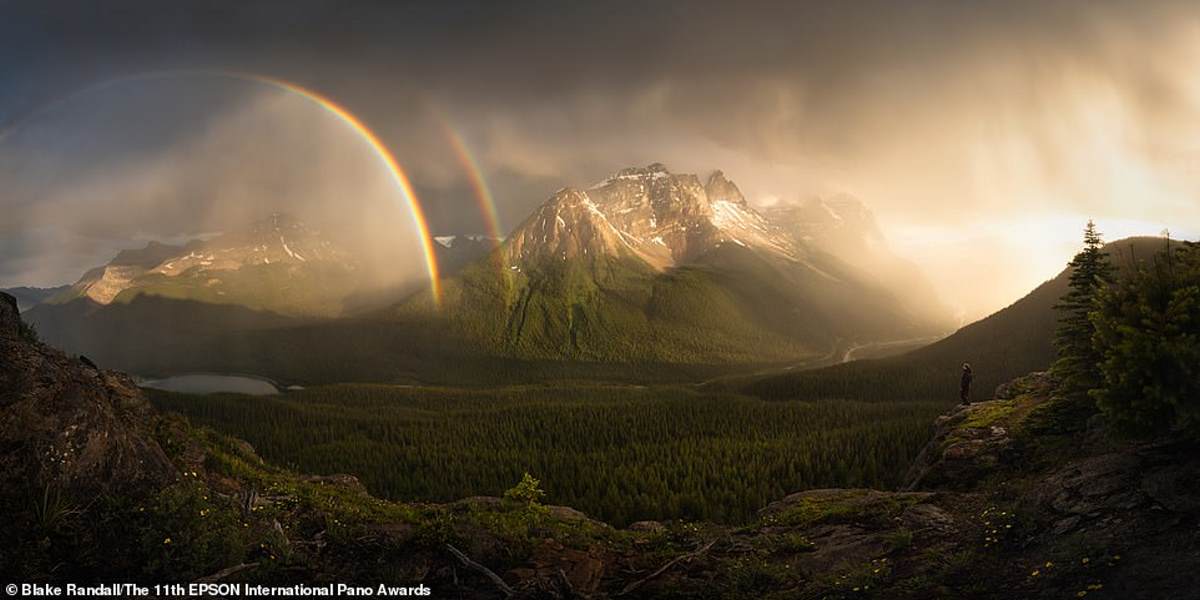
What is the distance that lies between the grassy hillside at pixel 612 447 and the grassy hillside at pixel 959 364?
3113cm

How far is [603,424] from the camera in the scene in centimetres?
13488

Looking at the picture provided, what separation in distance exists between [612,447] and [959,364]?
12914cm

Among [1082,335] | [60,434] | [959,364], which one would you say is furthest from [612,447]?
[959,364]

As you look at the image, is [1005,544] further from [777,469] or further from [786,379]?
[786,379]

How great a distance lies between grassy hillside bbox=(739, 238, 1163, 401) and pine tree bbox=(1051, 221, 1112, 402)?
12768cm

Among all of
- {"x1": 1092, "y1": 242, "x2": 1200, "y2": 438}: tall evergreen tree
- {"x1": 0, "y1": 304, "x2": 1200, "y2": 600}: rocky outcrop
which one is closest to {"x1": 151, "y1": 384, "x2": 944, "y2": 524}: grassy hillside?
{"x1": 0, "y1": 304, "x2": 1200, "y2": 600}: rocky outcrop

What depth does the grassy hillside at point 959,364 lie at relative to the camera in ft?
505

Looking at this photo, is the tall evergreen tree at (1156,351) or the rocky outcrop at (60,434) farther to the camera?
the tall evergreen tree at (1156,351)

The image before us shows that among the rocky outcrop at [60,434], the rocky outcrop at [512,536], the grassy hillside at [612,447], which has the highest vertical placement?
the rocky outcrop at [60,434]

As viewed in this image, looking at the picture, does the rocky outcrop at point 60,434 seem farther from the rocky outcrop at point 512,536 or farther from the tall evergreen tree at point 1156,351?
the tall evergreen tree at point 1156,351

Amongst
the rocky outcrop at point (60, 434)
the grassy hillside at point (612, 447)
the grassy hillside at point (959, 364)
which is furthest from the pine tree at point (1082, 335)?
the grassy hillside at point (959, 364)

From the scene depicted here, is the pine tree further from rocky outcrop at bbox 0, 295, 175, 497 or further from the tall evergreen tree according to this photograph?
rocky outcrop at bbox 0, 295, 175, 497

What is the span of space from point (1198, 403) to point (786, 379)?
18956 centimetres

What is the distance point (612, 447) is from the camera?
11412 cm
